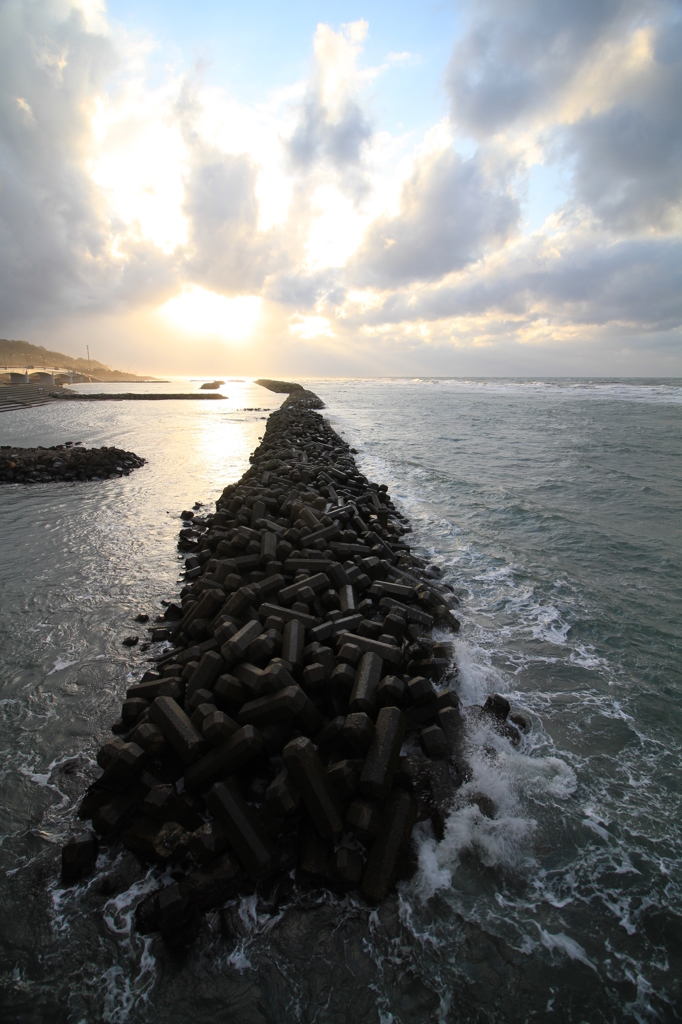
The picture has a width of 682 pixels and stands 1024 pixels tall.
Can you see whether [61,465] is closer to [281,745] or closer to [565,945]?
[281,745]

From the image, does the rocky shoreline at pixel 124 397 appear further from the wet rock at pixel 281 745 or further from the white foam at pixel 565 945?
the white foam at pixel 565 945

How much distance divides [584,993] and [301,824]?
1510mm

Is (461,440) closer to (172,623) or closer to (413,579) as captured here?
(413,579)

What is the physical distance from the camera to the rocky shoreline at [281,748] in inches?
95.3

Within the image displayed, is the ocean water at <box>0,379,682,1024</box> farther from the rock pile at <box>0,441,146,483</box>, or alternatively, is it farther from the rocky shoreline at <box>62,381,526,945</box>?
the rock pile at <box>0,441,146,483</box>

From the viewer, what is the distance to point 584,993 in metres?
2.09

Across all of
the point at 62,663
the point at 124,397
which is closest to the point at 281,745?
the point at 62,663

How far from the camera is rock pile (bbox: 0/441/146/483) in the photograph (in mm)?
11859

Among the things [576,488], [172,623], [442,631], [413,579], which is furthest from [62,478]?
[576,488]

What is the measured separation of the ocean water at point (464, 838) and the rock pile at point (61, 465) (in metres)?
5.31

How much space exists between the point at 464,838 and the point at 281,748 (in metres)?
1.22

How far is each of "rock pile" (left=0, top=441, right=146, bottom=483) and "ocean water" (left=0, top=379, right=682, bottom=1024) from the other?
17.4 feet

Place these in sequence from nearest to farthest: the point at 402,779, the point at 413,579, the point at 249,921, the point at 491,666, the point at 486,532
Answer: the point at 249,921 < the point at 402,779 < the point at 491,666 < the point at 413,579 < the point at 486,532

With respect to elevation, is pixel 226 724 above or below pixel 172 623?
above
